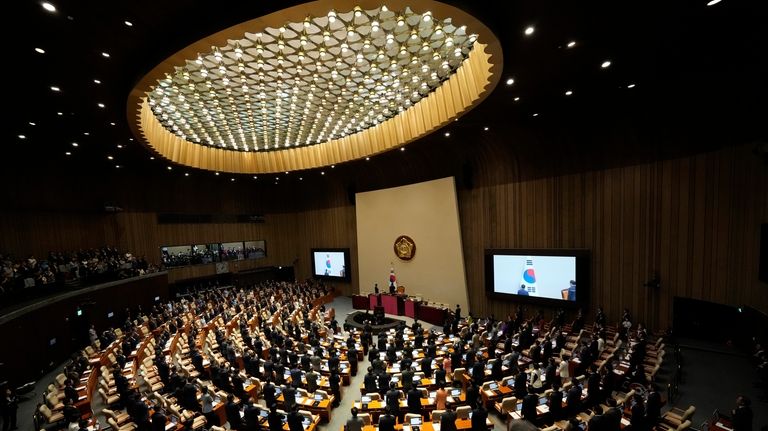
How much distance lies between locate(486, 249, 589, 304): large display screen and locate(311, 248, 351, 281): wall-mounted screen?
1168 cm

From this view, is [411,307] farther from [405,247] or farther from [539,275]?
[539,275]

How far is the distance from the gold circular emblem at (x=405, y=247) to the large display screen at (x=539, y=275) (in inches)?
185

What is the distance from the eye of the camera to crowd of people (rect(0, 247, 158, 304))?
468 inches

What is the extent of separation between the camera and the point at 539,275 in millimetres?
15117

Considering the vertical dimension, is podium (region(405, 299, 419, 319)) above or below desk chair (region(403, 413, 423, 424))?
below

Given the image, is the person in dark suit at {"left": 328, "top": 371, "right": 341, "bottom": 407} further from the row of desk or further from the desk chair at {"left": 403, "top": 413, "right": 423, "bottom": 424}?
the row of desk

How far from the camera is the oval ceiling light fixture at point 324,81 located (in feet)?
24.2

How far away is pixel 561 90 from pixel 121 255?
25.4m

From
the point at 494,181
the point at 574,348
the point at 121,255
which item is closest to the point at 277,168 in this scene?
the point at 121,255

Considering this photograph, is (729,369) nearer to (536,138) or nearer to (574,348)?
(574,348)

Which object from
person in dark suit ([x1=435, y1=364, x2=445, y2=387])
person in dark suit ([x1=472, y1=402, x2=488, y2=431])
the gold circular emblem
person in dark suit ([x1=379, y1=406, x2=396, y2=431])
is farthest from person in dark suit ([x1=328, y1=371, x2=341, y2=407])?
the gold circular emblem

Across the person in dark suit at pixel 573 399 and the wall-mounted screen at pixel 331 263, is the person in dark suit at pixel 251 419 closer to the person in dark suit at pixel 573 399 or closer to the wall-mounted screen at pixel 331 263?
the person in dark suit at pixel 573 399

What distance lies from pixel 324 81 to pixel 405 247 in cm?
1153

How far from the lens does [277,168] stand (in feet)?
72.7
